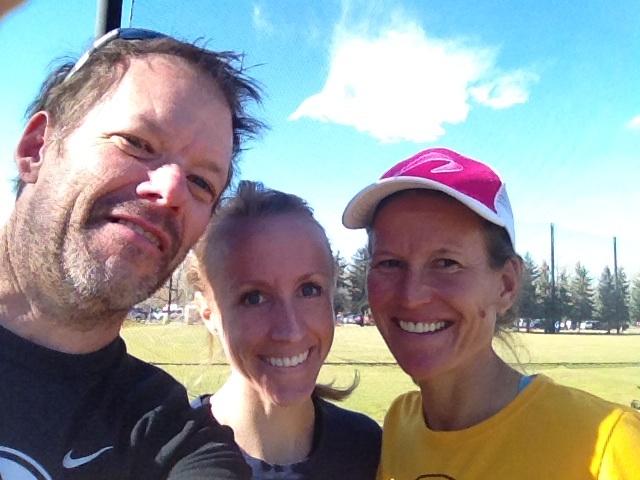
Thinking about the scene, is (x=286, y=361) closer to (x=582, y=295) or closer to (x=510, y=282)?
(x=510, y=282)

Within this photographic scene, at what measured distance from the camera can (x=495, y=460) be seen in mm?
1379

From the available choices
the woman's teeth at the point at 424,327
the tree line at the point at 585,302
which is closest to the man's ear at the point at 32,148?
the woman's teeth at the point at 424,327

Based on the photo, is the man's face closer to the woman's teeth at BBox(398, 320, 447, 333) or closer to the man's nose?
the man's nose

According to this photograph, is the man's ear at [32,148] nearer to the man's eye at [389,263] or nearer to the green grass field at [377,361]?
the green grass field at [377,361]

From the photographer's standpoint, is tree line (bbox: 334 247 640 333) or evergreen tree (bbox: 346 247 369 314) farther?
tree line (bbox: 334 247 640 333)

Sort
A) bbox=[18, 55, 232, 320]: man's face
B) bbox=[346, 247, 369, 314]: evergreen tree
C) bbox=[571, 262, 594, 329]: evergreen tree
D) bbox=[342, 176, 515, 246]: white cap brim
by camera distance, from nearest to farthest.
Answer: bbox=[18, 55, 232, 320]: man's face
bbox=[342, 176, 515, 246]: white cap brim
bbox=[346, 247, 369, 314]: evergreen tree
bbox=[571, 262, 594, 329]: evergreen tree

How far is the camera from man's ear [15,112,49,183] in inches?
56.2

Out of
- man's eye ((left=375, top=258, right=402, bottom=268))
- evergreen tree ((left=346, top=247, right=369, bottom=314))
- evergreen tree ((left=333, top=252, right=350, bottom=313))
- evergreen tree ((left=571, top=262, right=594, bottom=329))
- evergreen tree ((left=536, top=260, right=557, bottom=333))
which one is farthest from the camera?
evergreen tree ((left=571, top=262, right=594, bottom=329))

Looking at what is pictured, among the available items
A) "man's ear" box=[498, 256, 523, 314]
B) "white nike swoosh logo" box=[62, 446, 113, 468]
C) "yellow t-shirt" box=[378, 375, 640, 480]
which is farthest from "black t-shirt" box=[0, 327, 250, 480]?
"man's ear" box=[498, 256, 523, 314]

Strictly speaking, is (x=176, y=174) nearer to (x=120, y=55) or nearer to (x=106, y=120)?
Result: (x=106, y=120)

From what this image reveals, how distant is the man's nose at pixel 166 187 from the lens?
132cm

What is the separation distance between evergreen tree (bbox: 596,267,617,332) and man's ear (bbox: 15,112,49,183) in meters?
13.7

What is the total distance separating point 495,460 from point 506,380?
26cm

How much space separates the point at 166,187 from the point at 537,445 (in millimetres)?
1068
